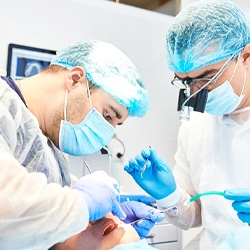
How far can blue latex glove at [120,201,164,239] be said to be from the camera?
1.28m

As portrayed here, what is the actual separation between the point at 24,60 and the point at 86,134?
4.36 ft

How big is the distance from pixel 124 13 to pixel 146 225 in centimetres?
198

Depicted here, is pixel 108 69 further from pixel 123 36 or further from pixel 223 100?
pixel 123 36

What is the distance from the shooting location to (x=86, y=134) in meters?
1.24

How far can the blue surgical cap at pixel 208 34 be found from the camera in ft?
4.65

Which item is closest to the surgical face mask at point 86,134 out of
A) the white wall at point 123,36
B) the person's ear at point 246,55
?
the person's ear at point 246,55

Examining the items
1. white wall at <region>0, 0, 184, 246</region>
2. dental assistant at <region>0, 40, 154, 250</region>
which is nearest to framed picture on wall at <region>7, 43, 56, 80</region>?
white wall at <region>0, 0, 184, 246</region>

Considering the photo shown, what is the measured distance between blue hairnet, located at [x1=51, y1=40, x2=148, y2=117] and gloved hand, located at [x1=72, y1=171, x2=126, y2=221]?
319mm

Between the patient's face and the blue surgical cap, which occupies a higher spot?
the blue surgical cap

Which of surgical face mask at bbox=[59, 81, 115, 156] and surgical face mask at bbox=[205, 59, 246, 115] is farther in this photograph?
surgical face mask at bbox=[205, 59, 246, 115]

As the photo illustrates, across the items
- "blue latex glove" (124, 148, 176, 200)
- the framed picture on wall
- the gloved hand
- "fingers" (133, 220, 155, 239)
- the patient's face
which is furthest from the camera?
the framed picture on wall

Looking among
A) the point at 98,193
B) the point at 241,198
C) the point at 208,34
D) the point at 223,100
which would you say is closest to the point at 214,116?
the point at 223,100

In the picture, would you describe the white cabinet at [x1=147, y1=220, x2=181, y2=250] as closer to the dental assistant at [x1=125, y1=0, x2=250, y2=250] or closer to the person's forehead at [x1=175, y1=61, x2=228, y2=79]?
the dental assistant at [x1=125, y1=0, x2=250, y2=250]

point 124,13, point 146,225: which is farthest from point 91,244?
point 124,13
